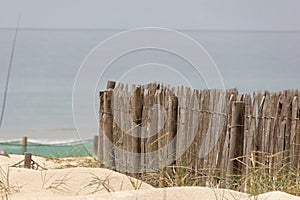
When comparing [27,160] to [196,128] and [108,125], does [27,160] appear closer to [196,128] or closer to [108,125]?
[108,125]

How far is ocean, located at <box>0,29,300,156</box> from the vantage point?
41.9ft

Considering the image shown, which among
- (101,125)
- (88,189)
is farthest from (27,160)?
(88,189)

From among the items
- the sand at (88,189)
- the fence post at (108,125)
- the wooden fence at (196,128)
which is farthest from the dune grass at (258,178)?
the fence post at (108,125)

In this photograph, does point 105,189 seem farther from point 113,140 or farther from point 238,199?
point 113,140

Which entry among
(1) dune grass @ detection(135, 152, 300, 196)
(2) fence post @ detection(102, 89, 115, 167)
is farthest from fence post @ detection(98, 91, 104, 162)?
(1) dune grass @ detection(135, 152, 300, 196)

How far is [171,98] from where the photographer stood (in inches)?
309

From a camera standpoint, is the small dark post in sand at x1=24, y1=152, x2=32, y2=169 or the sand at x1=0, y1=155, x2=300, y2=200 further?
the small dark post in sand at x1=24, y1=152, x2=32, y2=169

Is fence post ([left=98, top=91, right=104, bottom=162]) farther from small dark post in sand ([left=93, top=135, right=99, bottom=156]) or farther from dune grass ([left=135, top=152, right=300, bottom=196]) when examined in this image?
dune grass ([left=135, top=152, right=300, bottom=196])

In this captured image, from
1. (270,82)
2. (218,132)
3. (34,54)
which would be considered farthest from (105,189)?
(34,54)

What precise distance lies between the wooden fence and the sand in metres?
0.78

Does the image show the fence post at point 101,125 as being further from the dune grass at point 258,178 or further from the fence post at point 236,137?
the fence post at point 236,137

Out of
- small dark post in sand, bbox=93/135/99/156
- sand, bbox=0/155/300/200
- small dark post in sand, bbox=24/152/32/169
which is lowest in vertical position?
sand, bbox=0/155/300/200

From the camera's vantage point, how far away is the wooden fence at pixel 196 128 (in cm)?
677

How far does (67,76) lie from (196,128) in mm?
50011
